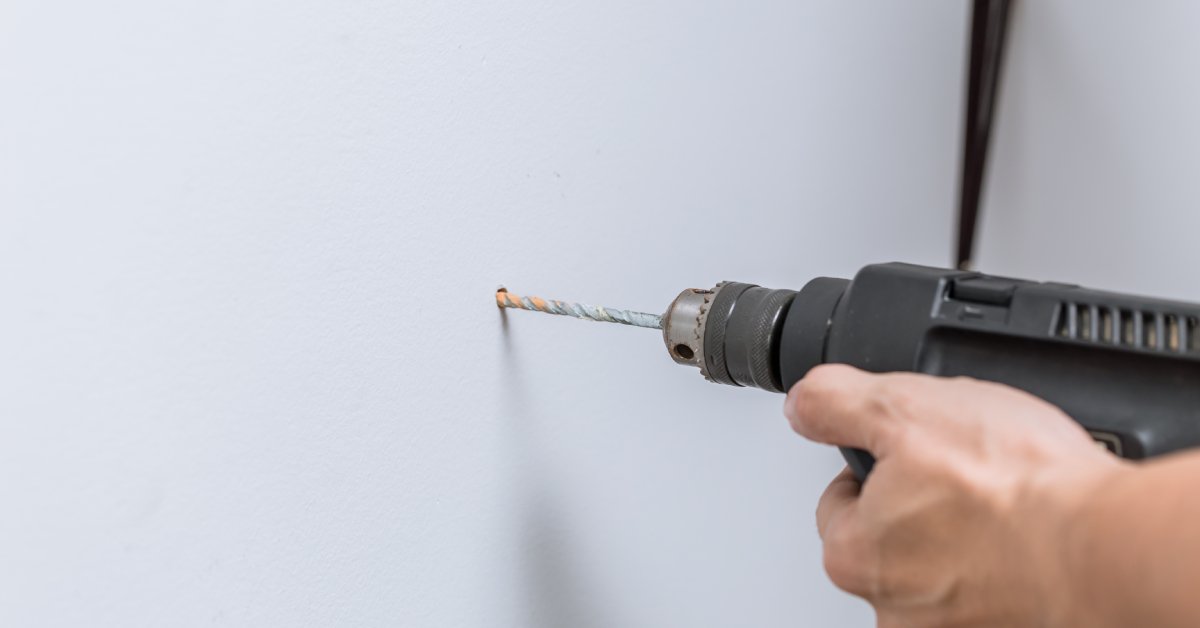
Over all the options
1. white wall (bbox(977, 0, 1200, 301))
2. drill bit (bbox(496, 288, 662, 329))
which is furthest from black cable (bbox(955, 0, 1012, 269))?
drill bit (bbox(496, 288, 662, 329))

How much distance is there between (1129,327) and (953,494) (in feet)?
0.32

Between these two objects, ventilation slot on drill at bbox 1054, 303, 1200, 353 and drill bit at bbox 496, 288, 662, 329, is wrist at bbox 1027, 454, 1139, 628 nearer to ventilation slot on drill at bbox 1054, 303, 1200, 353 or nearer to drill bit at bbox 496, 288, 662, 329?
ventilation slot on drill at bbox 1054, 303, 1200, 353

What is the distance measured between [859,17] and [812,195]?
155 mm

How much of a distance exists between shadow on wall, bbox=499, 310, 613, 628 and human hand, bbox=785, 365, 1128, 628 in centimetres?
17

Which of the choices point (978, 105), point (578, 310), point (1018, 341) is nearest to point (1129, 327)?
point (1018, 341)

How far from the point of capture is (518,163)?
50cm

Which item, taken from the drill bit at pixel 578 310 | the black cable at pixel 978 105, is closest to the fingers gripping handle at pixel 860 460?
the drill bit at pixel 578 310

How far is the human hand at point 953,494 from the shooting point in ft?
1.02

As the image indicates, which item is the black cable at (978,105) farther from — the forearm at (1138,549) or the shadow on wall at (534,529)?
the forearm at (1138,549)

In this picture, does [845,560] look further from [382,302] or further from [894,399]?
[382,302]

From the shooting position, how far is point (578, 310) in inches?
19.3

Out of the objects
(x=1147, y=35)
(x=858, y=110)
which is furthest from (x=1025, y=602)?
(x=1147, y=35)

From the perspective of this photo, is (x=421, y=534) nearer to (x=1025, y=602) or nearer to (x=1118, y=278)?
(x=1025, y=602)

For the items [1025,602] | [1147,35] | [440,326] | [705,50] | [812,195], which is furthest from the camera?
[1147,35]
